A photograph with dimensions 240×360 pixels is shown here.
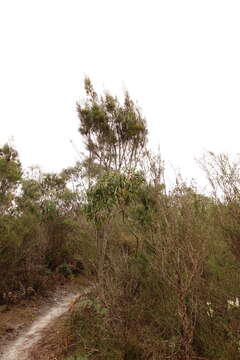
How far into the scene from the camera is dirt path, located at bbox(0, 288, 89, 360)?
5.59 m

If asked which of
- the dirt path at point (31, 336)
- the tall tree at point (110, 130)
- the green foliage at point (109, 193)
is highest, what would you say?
the tall tree at point (110, 130)

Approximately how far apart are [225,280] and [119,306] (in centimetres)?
178

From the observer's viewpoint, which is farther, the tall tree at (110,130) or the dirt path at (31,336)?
the tall tree at (110,130)

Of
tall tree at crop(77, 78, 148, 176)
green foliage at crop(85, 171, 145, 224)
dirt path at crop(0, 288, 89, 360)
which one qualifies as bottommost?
dirt path at crop(0, 288, 89, 360)

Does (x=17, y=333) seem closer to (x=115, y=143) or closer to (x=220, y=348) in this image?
(x=220, y=348)

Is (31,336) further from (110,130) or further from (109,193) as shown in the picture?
(110,130)

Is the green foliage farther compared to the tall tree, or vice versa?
the tall tree

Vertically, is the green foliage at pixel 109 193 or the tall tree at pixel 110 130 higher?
the tall tree at pixel 110 130

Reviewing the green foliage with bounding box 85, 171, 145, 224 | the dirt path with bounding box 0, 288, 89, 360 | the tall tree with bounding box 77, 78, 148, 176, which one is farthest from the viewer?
the tall tree with bounding box 77, 78, 148, 176

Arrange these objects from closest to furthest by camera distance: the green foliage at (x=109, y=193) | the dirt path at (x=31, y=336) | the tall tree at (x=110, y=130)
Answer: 1. the dirt path at (x=31, y=336)
2. the green foliage at (x=109, y=193)
3. the tall tree at (x=110, y=130)

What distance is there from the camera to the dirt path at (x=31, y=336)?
18.3 feet

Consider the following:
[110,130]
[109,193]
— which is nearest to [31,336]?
[109,193]

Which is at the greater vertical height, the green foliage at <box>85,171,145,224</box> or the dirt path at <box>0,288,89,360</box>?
the green foliage at <box>85,171,145,224</box>

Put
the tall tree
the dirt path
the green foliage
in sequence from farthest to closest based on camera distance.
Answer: the tall tree
the green foliage
the dirt path
